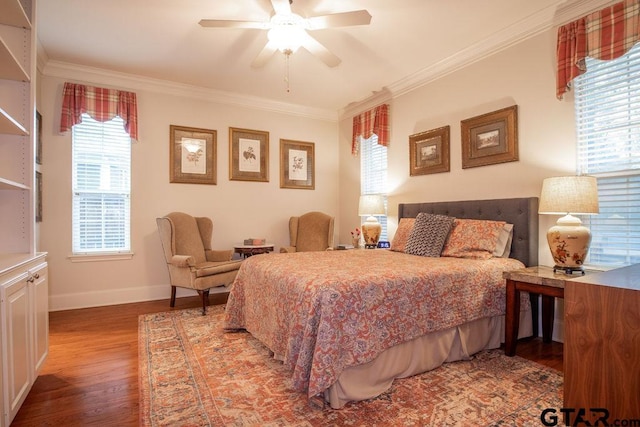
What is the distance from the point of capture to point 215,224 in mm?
4648

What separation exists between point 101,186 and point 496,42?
460 cm

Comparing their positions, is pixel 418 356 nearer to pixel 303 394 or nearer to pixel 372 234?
pixel 303 394

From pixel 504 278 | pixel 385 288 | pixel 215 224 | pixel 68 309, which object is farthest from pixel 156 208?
pixel 504 278

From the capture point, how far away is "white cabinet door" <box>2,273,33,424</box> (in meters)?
1.56

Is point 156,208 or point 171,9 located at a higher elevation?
point 171,9

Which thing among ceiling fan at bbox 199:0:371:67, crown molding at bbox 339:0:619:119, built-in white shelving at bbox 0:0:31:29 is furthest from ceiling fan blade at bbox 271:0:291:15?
crown molding at bbox 339:0:619:119

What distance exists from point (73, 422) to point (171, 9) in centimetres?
298

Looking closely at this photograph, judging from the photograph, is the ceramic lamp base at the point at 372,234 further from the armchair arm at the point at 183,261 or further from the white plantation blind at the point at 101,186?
the white plantation blind at the point at 101,186

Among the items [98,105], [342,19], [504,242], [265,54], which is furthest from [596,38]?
[98,105]

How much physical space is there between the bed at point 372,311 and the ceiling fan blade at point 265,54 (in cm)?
177

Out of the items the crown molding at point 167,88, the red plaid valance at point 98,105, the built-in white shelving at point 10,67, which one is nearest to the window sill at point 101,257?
the red plaid valance at point 98,105

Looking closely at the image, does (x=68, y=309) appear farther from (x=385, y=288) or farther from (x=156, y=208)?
(x=385, y=288)

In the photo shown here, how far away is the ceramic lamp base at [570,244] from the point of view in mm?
2346

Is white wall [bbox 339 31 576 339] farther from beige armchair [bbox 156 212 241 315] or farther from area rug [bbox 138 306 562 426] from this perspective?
beige armchair [bbox 156 212 241 315]
